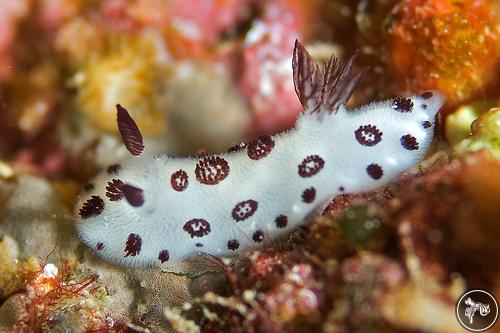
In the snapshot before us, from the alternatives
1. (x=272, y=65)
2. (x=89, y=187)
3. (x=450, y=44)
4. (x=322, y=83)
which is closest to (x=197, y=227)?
(x=89, y=187)

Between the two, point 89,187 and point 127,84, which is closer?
point 89,187

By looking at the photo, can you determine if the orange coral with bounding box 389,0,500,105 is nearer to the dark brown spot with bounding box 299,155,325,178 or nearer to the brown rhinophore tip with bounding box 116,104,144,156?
the dark brown spot with bounding box 299,155,325,178

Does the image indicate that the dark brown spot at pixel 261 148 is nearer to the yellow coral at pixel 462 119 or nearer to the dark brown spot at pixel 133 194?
the dark brown spot at pixel 133 194

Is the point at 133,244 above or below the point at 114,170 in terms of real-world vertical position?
below

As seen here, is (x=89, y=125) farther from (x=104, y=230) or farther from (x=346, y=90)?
(x=346, y=90)

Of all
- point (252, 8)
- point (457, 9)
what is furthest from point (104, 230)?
point (252, 8)

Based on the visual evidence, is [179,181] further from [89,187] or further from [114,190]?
[89,187]
